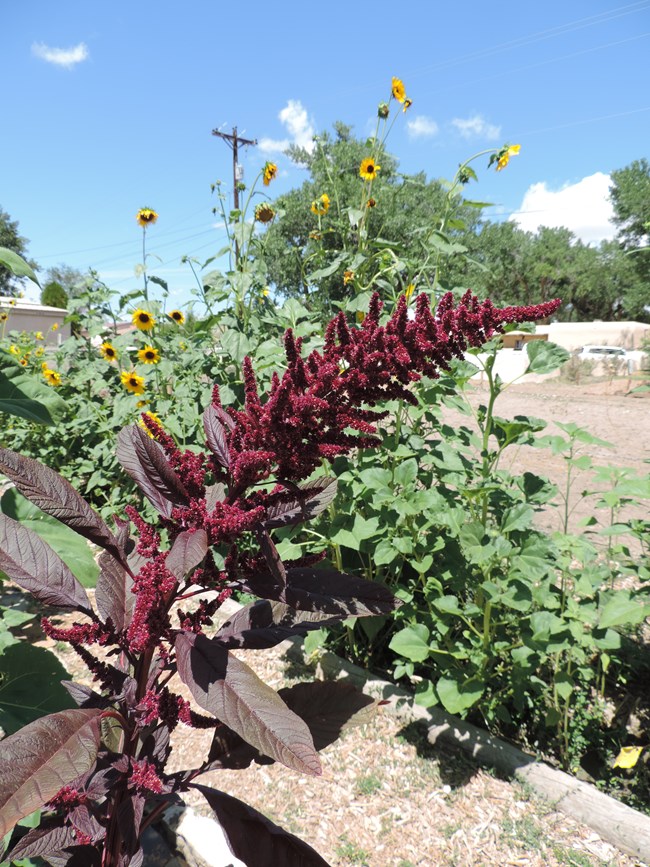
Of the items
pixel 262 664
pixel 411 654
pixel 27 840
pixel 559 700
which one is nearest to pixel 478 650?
pixel 411 654

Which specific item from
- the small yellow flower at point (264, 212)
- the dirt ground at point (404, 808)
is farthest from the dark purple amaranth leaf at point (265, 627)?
the small yellow flower at point (264, 212)

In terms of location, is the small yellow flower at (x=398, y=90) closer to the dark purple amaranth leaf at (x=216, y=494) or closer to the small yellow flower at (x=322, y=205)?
the small yellow flower at (x=322, y=205)

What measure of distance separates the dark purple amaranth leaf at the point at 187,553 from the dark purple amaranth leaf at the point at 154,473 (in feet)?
0.37

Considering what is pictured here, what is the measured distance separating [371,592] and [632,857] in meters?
1.76

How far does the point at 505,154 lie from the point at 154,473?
3.41 m

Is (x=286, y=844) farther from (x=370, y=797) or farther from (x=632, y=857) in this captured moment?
(x=632, y=857)

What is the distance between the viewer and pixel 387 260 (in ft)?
10.4

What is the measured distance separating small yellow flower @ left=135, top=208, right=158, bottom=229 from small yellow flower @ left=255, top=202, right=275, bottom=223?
1.61 metres

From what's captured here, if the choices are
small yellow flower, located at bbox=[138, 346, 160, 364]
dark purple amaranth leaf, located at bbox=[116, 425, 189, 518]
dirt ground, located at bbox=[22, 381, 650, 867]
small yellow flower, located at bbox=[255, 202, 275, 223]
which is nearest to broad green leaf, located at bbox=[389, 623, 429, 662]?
dirt ground, located at bbox=[22, 381, 650, 867]

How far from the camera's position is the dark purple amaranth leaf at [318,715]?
1.03 m

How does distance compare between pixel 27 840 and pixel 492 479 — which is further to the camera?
pixel 492 479

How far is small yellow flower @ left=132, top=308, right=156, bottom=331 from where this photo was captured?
4.38 m

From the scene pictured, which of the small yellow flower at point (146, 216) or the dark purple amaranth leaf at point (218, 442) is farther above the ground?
the small yellow flower at point (146, 216)

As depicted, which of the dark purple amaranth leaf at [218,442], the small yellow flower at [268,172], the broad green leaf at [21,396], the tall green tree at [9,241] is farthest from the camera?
the tall green tree at [9,241]
